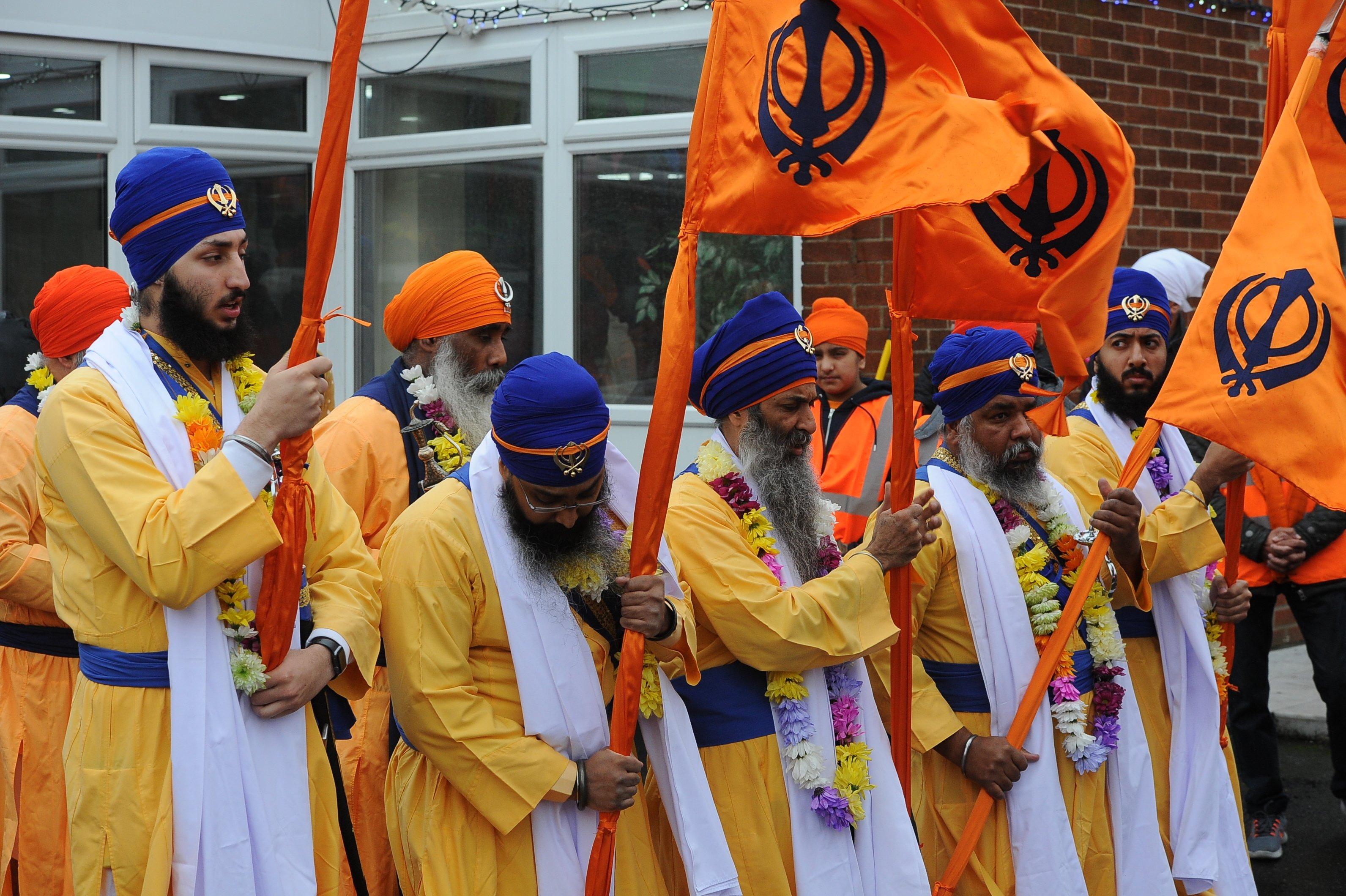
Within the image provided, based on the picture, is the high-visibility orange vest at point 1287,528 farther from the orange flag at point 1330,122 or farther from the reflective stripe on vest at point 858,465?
the orange flag at point 1330,122

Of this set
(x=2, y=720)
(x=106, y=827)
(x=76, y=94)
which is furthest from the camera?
(x=76, y=94)

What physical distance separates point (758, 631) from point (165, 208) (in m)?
1.83

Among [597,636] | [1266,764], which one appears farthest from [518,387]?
[1266,764]

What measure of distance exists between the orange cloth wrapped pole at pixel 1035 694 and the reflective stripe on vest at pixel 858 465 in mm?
2372

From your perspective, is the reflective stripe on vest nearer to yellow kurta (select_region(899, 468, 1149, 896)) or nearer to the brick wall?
the brick wall

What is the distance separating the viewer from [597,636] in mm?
3537

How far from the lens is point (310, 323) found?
10.4ft

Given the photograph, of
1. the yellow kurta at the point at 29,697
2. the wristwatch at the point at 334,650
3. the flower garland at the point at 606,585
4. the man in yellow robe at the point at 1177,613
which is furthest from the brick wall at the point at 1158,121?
the wristwatch at the point at 334,650

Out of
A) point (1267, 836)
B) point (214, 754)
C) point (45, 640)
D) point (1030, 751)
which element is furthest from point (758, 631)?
point (1267, 836)

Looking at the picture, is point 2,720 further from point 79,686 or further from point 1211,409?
point 1211,409

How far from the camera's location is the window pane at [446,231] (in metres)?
8.97

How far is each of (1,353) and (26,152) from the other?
291cm

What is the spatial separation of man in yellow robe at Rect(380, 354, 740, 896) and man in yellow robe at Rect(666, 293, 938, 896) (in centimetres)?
24

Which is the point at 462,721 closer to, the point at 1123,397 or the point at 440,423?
the point at 440,423
